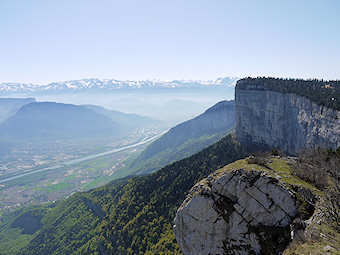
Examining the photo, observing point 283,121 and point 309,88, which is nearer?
point 309,88

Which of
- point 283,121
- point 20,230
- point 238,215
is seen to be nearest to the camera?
point 238,215

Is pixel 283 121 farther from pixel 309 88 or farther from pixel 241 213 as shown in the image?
pixel 241 213

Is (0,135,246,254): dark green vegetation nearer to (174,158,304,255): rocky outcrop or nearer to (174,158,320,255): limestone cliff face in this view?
(174,158,304,255): rocky outcrop

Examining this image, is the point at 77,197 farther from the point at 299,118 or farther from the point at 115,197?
the point at 299,118

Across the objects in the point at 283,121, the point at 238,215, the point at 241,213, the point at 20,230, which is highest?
the point at 241,213

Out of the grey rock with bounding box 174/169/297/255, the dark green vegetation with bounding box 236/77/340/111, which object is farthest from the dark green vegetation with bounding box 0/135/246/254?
the dark green vegetation with bounding box 236/77/340/111

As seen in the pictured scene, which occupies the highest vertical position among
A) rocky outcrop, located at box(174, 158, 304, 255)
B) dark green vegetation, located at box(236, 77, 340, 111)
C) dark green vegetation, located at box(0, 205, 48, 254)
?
dark green vegetation, located at box(236, 77, 340, 111)

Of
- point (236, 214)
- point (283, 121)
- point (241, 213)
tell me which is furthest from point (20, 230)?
point (241, 213)
